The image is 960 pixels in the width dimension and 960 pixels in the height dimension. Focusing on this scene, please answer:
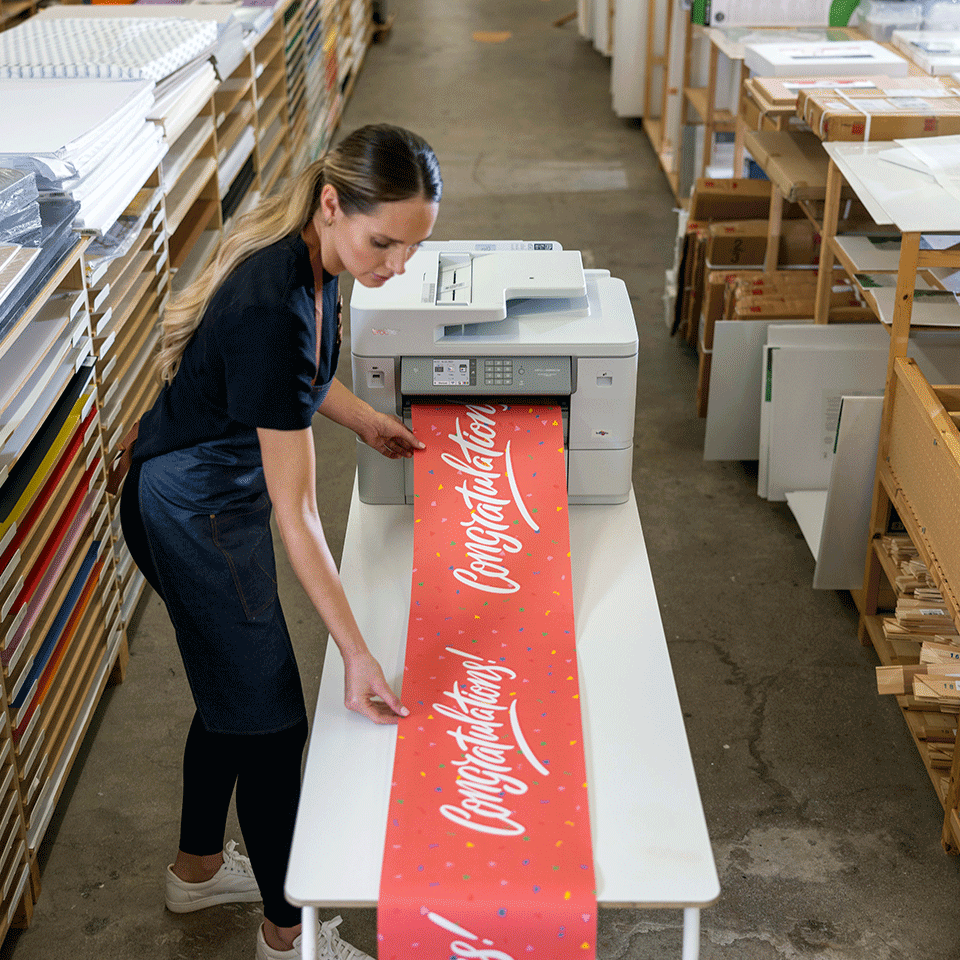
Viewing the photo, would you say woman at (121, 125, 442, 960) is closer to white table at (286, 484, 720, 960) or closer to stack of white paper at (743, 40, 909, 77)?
white table at (286, 484, 720, 960)

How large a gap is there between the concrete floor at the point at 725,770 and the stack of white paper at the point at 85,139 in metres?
1.23

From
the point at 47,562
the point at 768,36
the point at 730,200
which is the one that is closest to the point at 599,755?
the point at 47,562

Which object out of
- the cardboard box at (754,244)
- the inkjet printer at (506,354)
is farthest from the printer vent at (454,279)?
the cardboard box at (754,244)

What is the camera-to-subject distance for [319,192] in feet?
5.22

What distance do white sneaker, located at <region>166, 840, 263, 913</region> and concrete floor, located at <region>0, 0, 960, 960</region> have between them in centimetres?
3

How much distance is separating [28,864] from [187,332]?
1256mm

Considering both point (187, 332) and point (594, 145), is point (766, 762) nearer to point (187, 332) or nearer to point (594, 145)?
point (187, 332)

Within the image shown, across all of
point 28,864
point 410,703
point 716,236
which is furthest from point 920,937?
point 716,236

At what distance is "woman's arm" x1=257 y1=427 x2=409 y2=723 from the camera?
5.16ft

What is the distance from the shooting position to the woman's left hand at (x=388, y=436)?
2.21 meters

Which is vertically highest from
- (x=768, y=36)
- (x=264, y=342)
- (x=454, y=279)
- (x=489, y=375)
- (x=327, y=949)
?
(x=264, y=342)

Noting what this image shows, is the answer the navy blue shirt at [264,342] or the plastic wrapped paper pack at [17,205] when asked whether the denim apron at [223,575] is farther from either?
the plastic wrapped paper pack at [17,205]

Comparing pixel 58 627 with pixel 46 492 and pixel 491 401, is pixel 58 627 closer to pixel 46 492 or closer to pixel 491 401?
pixel 46 492

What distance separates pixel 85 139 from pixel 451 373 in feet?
3.30
